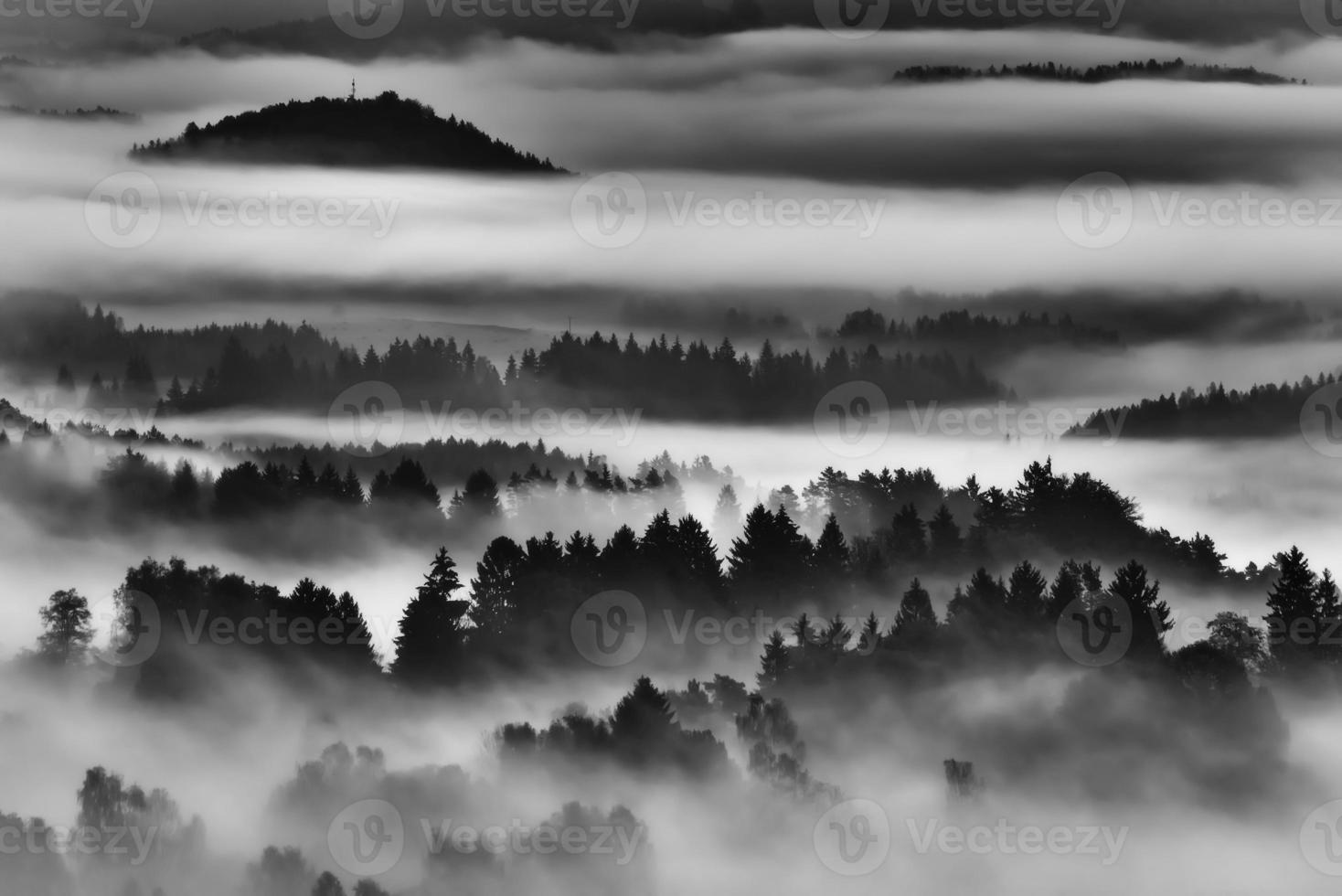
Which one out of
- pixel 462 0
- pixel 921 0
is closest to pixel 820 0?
pixel 921 0

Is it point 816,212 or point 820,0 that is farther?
point 816,212

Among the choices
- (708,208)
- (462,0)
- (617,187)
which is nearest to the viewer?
(462,0)

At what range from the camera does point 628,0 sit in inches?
6122

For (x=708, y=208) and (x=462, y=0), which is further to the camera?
(x=708, y=208)

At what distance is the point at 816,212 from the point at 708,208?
32.4 ft

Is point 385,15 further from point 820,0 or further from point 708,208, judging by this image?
point 708,208

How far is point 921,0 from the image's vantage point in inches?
5871

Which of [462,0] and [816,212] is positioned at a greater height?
[816,212]

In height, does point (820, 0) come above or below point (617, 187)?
above

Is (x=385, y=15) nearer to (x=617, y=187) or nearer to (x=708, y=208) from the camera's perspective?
(x=617, y=187)

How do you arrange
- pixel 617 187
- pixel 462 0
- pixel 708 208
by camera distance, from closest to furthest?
pixel 462 0, pixel 617 187, pixel 708 208

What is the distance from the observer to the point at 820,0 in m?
156

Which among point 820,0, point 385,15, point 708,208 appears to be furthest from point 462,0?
point 708,208

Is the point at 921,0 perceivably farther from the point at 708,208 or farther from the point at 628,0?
the point at 708,208
